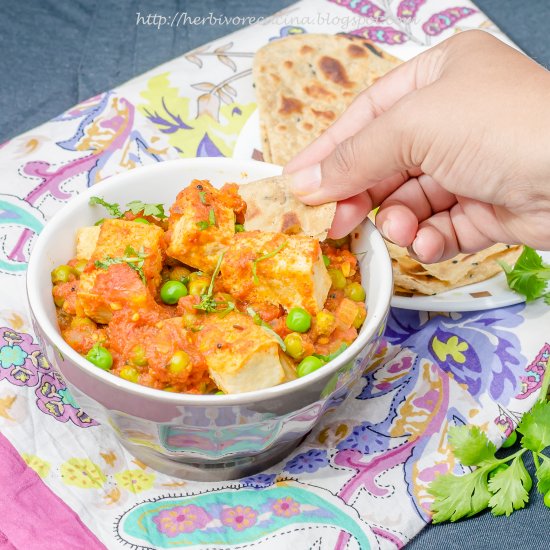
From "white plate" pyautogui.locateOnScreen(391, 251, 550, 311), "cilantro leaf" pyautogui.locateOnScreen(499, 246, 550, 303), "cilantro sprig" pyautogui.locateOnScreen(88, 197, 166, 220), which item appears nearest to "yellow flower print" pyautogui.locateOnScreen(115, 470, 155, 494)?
"cilantro sprig" pyautogui.locateOnScreen(88, 197, 166, 220)

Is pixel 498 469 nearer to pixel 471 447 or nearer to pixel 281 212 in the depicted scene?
pixel 471 447

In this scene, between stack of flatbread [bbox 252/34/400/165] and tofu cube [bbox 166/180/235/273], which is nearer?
tofu cube [bbox 166/180/235/273]

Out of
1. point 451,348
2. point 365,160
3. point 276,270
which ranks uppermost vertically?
point 365,160

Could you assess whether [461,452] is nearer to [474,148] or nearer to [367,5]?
[474,148]

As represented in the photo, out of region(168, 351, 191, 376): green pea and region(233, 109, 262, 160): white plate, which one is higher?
region(168, 351, 191, 376): green pea

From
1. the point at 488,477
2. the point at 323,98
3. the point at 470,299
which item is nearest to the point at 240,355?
the point at 488,477

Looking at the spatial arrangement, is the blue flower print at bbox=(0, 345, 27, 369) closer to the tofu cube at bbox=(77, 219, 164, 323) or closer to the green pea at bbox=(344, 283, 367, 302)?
the tofu cube at bbox=(77, 219, 164, 323)

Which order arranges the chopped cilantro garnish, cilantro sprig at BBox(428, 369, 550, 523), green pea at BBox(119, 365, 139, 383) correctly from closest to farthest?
green pea at BBox(119, 365, 139, 383), the chopped cilantro garnish, cilantro sprig at BBox(428, 369, 550, 523)

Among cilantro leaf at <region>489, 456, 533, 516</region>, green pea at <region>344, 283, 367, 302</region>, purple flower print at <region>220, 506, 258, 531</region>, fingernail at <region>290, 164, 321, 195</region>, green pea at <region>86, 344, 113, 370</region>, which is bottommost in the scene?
purple flower print at <region>220, 506, 258, 531</region>
